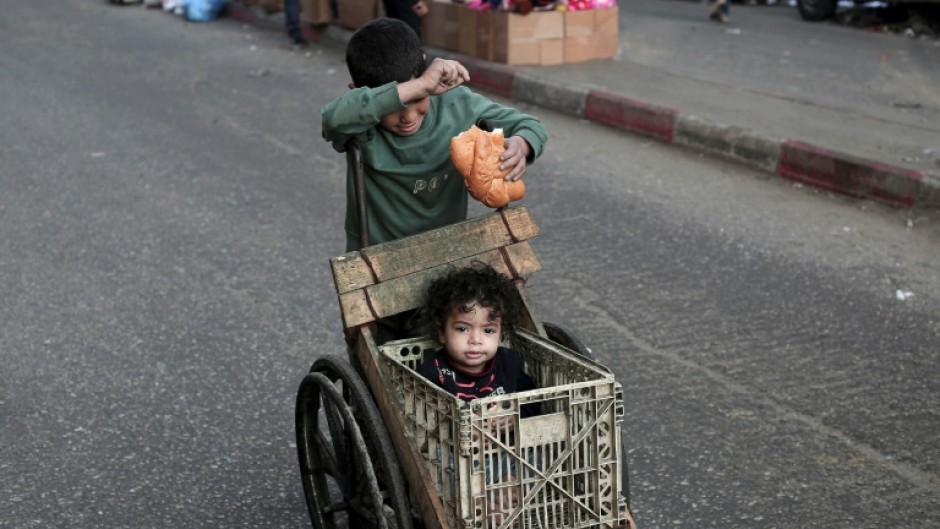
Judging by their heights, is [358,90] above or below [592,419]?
above

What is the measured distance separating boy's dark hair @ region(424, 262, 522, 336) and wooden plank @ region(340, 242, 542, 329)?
0.13 ft

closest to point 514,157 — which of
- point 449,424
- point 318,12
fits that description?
point 449,424

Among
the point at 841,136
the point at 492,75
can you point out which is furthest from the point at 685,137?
the point at 492,75

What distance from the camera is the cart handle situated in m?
3.50

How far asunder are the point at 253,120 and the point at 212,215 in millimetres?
2691

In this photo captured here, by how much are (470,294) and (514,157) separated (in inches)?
16.1

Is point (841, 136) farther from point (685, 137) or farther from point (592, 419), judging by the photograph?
point (592, 419)

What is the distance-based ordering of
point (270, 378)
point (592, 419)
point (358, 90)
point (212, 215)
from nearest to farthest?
point (592, 419) < point (358, 90) < point (270, 378) < point (212, 215)

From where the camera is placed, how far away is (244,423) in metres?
4.92

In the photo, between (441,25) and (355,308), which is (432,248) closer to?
(355,308)

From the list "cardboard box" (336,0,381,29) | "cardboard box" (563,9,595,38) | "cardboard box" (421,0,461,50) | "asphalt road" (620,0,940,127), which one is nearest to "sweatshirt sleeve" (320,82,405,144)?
"asphalt road" (620,0,940,127)

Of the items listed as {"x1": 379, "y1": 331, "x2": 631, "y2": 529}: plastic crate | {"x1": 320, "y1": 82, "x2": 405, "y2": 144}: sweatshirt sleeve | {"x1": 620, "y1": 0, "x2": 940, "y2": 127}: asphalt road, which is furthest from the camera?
{"x1": 620, "y1": 0, "x2": 940, "y2": 127}: asphalt road

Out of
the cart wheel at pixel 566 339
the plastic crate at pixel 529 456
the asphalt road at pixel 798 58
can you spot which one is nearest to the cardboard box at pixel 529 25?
the asphalt road at pixel 798 58

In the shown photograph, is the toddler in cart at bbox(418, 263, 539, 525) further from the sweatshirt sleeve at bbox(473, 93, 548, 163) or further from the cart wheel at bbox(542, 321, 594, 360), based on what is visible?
the sweatshirt sleeve at bbox(473, 93, 548, 163)
